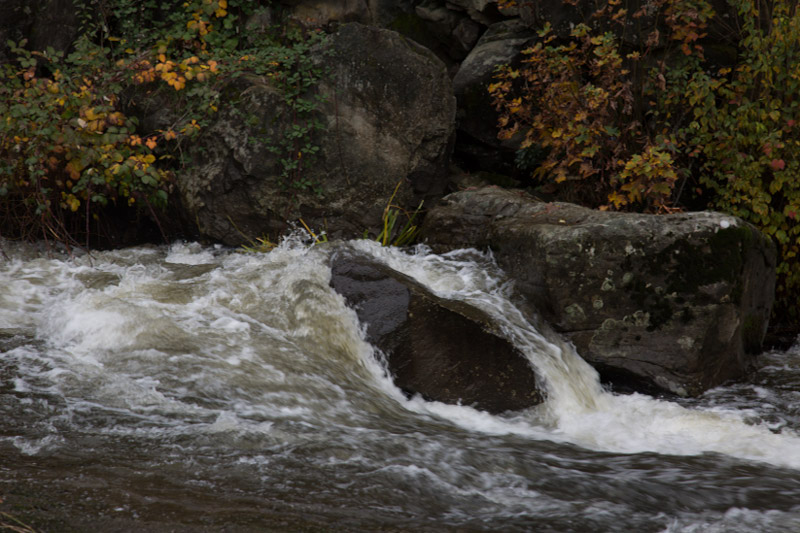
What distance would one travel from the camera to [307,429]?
3242 mm

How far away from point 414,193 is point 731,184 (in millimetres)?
2976

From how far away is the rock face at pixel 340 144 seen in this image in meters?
6.78

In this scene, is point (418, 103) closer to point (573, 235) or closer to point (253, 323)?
point (573, 235)

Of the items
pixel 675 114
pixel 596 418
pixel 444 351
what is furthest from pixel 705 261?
pixel 675 114

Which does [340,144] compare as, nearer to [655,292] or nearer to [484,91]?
[484,91]

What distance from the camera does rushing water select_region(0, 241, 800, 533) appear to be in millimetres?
2479

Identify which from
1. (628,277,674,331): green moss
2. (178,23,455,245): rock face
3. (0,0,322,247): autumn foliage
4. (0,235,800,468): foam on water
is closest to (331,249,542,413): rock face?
(0,235,800,468): foam on water

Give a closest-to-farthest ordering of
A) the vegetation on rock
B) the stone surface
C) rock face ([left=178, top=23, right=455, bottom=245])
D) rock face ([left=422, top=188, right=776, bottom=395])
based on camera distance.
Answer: rock face ([left=422, top=188, right=776, bottom=395]) → the vegetation on rock → rock face ([left=178, top=23, right=455, bottom=245]) → the stone surface

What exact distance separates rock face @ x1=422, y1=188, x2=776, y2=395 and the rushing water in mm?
215

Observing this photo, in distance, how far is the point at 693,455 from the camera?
11.8 ft

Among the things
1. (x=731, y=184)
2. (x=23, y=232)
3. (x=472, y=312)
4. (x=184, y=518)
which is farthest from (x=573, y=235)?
(x=23, y=232)

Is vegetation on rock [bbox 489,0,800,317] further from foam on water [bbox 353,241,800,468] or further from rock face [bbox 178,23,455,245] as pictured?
foam on water [bbox 353,241,800,468]

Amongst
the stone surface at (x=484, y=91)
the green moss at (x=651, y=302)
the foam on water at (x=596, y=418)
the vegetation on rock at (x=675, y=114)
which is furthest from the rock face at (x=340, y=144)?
the green moss at (x=651, y=302)

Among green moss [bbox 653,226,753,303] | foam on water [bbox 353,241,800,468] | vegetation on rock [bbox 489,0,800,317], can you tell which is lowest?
foam on water [bbox 353,241,800,468]
